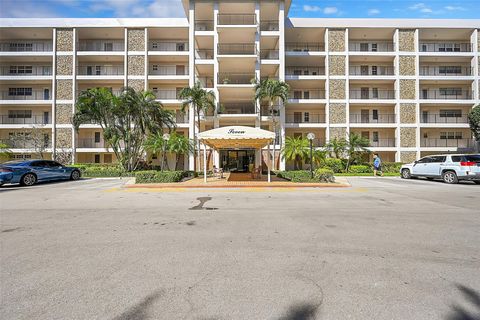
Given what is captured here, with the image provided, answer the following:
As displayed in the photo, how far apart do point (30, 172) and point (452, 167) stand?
25.9 metres

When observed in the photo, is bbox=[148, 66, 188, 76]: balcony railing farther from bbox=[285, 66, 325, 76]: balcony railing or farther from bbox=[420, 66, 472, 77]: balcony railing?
bbox=[420, 66, 472, 77]: balcony railing

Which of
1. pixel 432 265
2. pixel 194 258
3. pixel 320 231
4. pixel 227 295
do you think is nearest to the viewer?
pixel 227 295

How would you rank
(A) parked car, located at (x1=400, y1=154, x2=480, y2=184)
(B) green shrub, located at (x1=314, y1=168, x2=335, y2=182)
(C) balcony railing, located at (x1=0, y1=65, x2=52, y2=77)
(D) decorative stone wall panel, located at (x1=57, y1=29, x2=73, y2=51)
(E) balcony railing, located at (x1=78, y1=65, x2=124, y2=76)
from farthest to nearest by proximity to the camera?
(E) balcony railing, located at (x1=78, y1=65, x2=124, y2=76)
(C) balcony railing, located at (x1=0, y1=65, x2=52, y2=77)
(D) decorative stone wall panel, located at (x1=57, y1=29, x2=73, y2=51)
(B) green shrub, located at (x1=314, y1=168, x2=335, y2=182)
(A) parked car, located at (x1=400, y1=154, x2=480, y2=184)

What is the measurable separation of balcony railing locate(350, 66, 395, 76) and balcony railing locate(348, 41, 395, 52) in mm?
2221

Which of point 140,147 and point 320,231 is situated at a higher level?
point 140,147

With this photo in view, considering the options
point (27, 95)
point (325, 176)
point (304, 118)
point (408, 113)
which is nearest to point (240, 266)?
point (325, 176)

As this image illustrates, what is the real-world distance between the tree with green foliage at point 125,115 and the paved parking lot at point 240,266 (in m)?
18.3

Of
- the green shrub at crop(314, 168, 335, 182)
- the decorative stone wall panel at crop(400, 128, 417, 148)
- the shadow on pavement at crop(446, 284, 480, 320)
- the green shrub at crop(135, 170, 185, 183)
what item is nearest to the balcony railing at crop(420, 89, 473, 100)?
the decorative stone wall panel at crop(400, 128, 417, 148)

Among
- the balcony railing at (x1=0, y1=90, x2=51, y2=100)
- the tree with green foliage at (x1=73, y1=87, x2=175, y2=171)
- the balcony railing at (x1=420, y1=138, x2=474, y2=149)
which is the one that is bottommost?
the balcony railing at (x1=420, y1=138, x2=474, y2=149)

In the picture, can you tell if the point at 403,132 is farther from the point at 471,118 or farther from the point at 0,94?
the point at 0,94

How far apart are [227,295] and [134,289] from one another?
1.12 m

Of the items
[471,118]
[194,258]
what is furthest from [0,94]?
[471,118]

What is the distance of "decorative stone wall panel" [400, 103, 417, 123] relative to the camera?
102 ft

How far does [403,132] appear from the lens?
31016 millimetres
